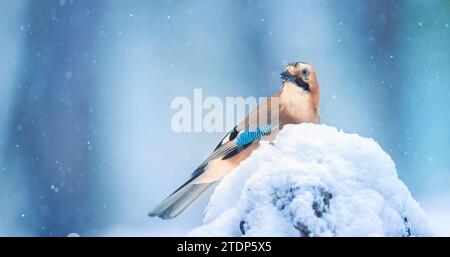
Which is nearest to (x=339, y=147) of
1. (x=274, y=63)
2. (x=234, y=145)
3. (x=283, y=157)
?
(x=283, y=157)

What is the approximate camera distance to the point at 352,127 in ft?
10.3

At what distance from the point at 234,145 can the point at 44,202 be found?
155 cm

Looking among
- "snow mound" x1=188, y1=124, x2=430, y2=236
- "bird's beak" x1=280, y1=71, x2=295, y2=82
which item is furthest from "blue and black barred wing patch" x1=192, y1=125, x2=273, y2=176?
"snow mound" x1=188, y1=124, x2=430, y2=236

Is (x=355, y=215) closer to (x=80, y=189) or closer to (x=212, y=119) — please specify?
(x=212, y=119)

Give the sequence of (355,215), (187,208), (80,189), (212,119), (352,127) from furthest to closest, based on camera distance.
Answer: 1. (80,189)
2. (352,127)
3. (212,119)
4. (187,208)
5. (355,215)

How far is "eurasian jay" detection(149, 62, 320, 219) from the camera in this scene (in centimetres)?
265

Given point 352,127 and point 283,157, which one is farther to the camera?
Result: point 352,127

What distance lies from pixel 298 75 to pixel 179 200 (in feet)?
2.74

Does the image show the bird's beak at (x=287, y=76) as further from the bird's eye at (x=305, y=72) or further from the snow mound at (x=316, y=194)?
the snow mound at (x=316, y=194)

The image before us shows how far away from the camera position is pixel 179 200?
8.57 feet

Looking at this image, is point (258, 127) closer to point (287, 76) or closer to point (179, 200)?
point (287, 76)

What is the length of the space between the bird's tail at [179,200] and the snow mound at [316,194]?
0.73 m

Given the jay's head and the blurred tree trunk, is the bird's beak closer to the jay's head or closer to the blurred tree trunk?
the jay's head

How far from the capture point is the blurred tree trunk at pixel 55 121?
3496 mm
